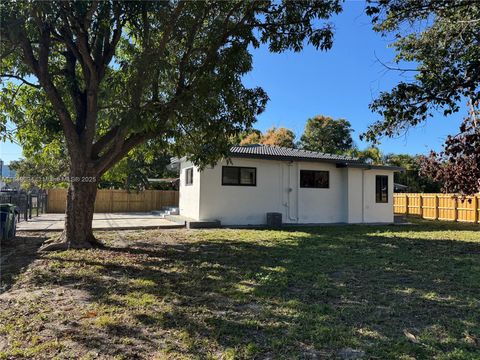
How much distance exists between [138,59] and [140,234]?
6.09 m

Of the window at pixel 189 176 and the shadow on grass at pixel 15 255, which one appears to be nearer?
the shadow on grass at pixel 15 255

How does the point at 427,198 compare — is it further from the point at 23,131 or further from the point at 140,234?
the point at 23,131

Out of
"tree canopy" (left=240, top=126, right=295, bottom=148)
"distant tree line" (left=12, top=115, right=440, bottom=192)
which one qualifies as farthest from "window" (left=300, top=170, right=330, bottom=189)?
"tree canopy" (left=240, top=126, right=295, bottom=148)

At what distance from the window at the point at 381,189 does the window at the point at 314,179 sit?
2528 mm

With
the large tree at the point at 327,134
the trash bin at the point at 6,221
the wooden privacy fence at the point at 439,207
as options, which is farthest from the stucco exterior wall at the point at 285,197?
the large tree at the point at 327,134

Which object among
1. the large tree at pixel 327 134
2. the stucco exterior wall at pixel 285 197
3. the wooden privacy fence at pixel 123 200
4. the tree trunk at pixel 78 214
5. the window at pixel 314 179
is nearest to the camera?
the tree trunk at pixel 78 214

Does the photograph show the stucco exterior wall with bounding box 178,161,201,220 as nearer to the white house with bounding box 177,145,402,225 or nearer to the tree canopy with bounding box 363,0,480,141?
the white house with bounding box 177,145,402,225

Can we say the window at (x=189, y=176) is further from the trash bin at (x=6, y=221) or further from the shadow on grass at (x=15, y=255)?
the trash bin at (x=6, y=221)

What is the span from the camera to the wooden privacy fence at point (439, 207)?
62.1ft

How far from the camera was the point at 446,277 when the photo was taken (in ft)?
20.9

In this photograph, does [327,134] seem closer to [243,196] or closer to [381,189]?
[381,189]

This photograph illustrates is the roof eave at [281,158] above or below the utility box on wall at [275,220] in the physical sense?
above

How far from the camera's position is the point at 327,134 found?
3519 centimetres

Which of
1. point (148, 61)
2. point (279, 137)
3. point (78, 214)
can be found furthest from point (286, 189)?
point (279, 137)
